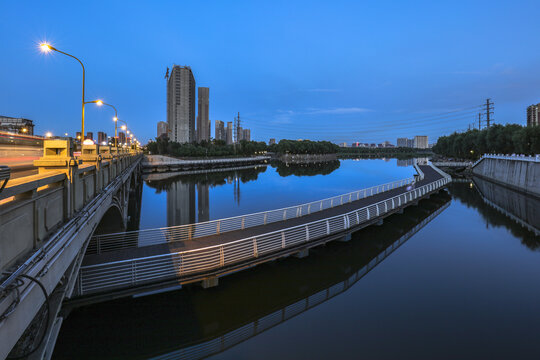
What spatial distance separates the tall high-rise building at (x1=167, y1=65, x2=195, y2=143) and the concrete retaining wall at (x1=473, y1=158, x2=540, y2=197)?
160 m

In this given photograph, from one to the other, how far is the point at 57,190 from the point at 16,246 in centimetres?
201

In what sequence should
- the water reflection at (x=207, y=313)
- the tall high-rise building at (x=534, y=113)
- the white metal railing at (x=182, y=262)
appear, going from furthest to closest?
1. the tall high-rise building at (x=534, y=113)
2. the white metal railing at (x=182, y=262)
3. the water reflection at (x=207, y=313)

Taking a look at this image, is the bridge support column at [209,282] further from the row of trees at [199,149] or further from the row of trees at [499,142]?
the row of trees at [199,149]

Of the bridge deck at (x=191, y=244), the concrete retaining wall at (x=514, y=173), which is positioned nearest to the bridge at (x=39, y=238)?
the bridge deck at (x=191, y=244)

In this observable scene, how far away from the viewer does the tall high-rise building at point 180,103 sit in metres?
187

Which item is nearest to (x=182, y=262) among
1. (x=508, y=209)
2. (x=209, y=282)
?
(x=209, y=282)

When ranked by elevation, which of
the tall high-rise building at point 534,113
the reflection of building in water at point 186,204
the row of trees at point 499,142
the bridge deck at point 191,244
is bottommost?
the reflection of building in water at point 186,204

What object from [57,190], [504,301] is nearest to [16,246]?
[57,190]

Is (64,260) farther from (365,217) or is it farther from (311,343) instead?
(365,217)

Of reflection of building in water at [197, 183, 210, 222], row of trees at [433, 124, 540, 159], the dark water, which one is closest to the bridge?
the dark water

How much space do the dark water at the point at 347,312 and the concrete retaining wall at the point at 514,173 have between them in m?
27.7

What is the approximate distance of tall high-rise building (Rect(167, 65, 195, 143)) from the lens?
613ft

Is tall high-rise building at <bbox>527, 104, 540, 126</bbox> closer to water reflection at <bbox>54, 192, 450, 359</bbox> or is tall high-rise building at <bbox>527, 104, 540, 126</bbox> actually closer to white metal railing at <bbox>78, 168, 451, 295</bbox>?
water reflection at <bbox>54, 192, 450, 359</bbox>

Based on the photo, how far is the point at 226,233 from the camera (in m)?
16.4
